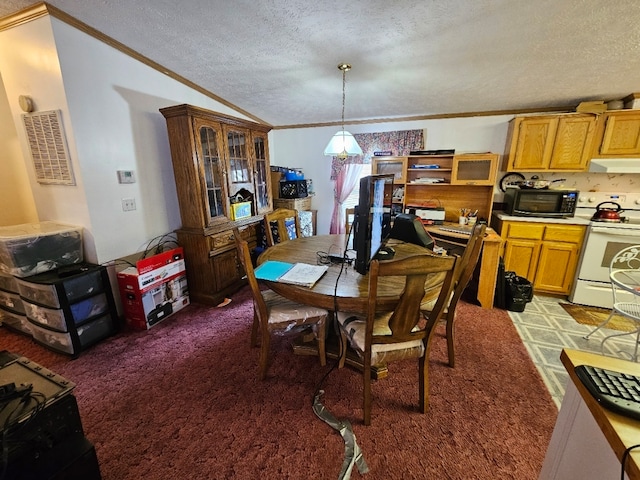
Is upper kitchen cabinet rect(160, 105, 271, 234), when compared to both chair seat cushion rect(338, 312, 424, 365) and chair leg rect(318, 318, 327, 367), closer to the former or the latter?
chair leg rect(318, 318, 327, 367)

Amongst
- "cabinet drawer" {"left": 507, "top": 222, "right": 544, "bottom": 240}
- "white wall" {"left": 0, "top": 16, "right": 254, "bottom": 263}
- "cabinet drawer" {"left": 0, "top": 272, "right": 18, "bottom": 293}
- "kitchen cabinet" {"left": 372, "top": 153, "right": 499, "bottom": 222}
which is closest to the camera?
"white wall" {"left": 0, "top": 16, "right": 254, "bottom": 263}

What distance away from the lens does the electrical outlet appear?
236 cm

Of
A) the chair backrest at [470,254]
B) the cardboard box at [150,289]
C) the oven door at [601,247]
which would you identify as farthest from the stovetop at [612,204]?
the cardboard box at [150,289]

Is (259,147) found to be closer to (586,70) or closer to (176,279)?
(176,279)

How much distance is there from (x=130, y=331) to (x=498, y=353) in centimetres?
299

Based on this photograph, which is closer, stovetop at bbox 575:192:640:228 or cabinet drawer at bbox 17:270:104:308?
cabinet drawer at bbox 17:270:104:308

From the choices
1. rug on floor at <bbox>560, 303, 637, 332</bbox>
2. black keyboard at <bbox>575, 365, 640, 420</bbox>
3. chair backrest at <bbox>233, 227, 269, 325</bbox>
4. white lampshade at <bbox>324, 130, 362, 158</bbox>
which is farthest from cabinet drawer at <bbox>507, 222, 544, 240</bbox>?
chair backrest at <bbox>233, 227, 269, 325</bbox>

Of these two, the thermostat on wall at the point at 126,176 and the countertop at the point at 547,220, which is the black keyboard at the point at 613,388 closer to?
the countertop at the point at 547,220

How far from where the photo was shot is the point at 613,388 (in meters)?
0.63

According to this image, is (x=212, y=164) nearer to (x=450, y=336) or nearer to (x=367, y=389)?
(x=367, y=389)

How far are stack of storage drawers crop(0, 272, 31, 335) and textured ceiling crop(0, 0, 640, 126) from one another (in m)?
1.95

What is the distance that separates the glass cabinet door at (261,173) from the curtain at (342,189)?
3.81ft

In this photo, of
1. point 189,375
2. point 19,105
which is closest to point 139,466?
point 189,375

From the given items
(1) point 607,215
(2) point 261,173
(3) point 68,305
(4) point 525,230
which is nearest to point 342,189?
(2) point 261,173
